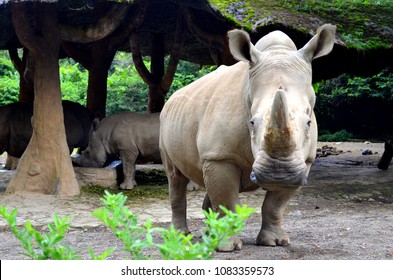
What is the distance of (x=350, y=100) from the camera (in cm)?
2088

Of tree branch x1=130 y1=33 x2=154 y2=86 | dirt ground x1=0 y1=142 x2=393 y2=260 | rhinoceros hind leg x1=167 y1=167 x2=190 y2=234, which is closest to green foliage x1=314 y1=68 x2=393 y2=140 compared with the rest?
dirt ground x1=0 y1=142 x2=393 y2=260

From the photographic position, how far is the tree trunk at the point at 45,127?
9633 millimetres

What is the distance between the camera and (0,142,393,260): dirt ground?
17.2 ft

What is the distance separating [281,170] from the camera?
4.12 metres

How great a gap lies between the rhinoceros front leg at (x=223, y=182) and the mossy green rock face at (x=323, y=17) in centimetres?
419

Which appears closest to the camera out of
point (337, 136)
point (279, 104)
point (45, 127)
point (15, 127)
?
point (279, 104)

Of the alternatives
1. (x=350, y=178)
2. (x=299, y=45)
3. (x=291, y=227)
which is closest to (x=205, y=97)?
(x=291, y=227)

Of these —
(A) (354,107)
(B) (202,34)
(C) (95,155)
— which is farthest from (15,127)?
(A) (354,107)

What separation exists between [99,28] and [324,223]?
14.2 feet

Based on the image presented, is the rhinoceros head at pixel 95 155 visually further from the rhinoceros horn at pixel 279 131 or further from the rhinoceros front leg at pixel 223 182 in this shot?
the rhinoceros horn at pixel 279 131

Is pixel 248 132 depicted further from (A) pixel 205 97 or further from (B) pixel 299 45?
(B) pixel 299 45

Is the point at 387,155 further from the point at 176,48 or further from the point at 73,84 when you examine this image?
the point at 73,84

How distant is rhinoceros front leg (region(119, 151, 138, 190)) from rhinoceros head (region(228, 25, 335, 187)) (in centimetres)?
588

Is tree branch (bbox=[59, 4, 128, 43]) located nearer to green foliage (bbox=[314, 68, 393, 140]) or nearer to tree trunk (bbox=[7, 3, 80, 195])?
tree trunk (bbox=[7, 3, 80, 195])
